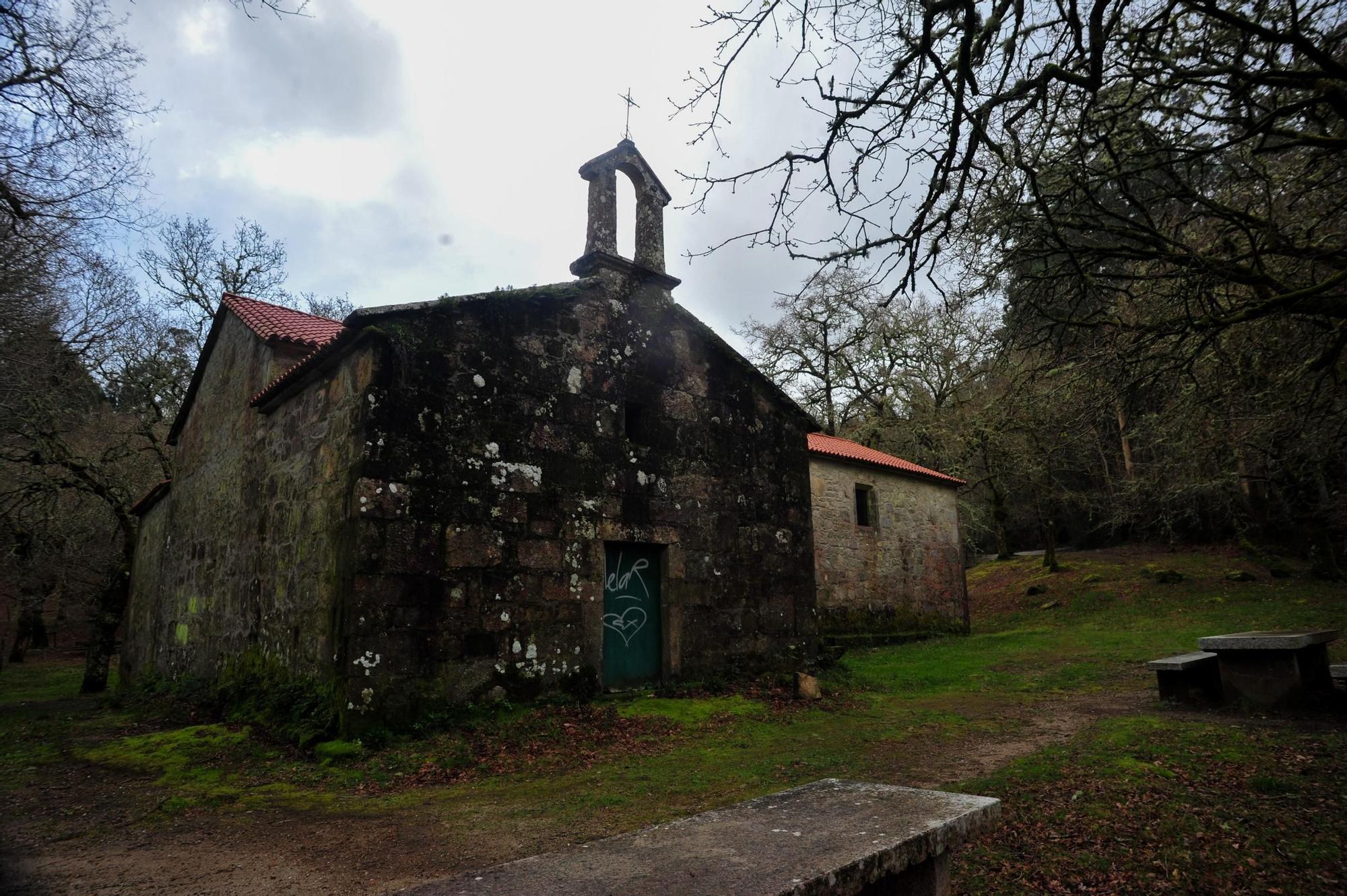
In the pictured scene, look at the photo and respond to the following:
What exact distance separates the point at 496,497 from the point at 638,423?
237cm

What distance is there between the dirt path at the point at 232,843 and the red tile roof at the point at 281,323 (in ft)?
18.3

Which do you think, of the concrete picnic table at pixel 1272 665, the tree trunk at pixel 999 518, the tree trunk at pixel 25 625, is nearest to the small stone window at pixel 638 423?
the concrete picnic table at pixel 1272 665

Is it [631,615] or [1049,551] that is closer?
[631,615]

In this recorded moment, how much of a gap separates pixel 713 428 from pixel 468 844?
6887mm

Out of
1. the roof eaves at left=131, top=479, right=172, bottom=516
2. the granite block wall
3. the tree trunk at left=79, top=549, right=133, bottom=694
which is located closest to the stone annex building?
the roof eaves at left=131, top=479, right=172, bottom=516

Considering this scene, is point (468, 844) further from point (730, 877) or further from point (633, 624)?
point (633, 624)

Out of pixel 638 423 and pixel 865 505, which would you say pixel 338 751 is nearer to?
pixel 638 423

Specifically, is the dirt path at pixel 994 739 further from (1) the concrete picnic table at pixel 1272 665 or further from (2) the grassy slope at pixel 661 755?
(1) the concrete picnic table at pixel 1272 665

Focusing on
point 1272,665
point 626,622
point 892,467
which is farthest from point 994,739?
point 892,467

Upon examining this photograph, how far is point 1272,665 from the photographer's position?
745 centimetres

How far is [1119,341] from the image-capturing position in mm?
6570

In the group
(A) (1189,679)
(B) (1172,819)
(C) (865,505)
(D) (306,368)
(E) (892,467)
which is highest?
(E) (892,467)

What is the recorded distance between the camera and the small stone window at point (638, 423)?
9.75 metres

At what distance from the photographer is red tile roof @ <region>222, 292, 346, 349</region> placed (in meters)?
10.4
